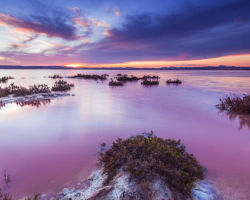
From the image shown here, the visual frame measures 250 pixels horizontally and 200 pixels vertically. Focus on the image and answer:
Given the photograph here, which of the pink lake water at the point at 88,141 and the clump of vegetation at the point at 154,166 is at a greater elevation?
the clump of vegetation at the point at 154,166

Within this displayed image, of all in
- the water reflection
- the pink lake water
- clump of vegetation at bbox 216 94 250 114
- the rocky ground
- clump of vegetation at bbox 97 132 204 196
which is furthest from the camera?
clump of vegetation at bbox 216 94 250 114

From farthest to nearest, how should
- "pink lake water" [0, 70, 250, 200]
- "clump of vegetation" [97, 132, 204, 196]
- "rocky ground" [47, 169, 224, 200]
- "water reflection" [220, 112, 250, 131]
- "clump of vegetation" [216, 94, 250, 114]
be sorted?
"clump of vegetation" [216, 94, 250, 114], "water reflection" [220, 112, 250, 131], "pink lake water" [0, 70, 250, 200], "clump of vegetation" [97, 132, 204, 196], "rocky ground" [47, 169, 224, 200]

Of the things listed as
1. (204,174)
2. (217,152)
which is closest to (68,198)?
(204,174)

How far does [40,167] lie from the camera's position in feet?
12.9

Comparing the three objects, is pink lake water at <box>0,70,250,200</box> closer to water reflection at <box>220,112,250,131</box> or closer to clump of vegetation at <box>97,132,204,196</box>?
water reflection at <box>220,112,250,131</box>

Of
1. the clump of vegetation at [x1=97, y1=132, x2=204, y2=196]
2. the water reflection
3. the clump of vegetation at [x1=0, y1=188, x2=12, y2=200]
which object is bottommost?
the clump of vegetation at [x1=0, y1=188, x2=12, y2=200]

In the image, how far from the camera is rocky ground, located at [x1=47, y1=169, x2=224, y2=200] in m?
2.54

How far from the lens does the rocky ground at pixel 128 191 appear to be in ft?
8.32

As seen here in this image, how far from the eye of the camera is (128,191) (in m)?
2.56

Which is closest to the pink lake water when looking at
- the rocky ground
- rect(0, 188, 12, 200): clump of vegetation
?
rect(0, 188, 12, 200): clump of vegetation

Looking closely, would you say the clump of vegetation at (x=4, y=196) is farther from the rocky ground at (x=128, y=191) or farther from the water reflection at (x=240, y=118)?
the water reflection at (x=240, y=118)

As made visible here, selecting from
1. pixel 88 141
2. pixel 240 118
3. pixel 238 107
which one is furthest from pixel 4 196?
pixel 238 107

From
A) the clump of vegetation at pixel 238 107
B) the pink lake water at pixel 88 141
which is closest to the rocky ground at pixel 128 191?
the pink lake water at pixel 88 141

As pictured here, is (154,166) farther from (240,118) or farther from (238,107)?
(238,107)
